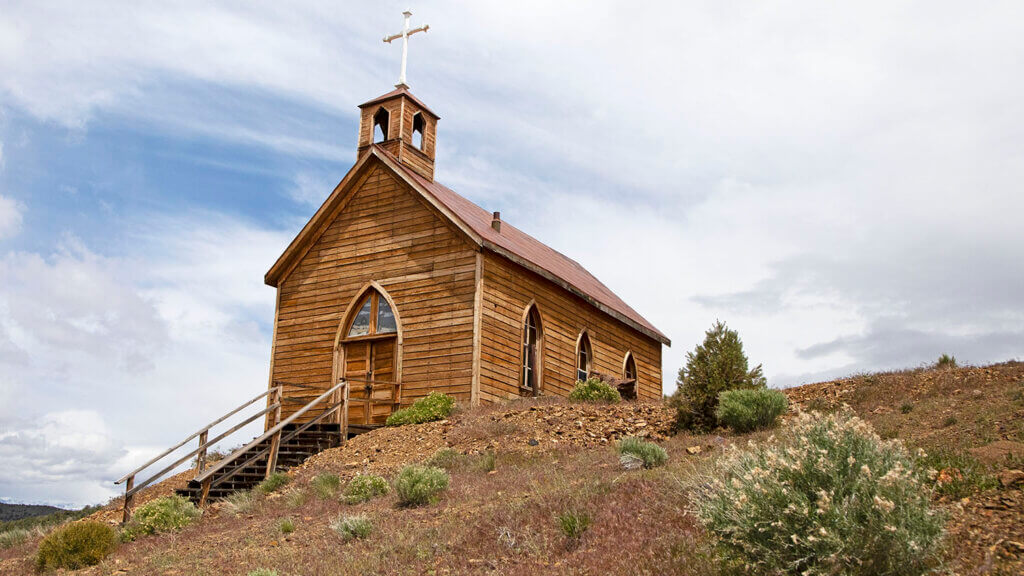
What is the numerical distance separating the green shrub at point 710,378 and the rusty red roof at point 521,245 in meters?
6.07

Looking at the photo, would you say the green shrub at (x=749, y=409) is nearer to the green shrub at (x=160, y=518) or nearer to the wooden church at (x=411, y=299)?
the wooden church at (x=411, y=299)

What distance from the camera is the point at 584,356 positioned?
24.9 m

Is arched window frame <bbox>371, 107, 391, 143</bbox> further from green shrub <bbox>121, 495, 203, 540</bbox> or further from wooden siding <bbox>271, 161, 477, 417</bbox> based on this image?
green shrub <bbox>121, 495, 203, 540</bbox>

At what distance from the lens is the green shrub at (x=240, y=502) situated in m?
14.7

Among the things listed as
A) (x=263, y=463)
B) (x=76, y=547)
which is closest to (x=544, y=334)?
(x=263, y=463)

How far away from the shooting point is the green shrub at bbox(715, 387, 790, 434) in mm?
13984

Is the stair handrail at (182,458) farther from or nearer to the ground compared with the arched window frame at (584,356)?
nearer to the ground

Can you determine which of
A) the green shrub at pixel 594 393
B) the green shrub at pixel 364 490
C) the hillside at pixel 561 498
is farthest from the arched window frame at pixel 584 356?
the green shrub at pixel 364 490

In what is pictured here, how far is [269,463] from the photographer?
57.0 feet

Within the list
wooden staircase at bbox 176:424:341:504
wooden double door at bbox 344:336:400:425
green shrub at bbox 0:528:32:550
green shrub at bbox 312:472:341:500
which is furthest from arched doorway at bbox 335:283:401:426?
green shrub at bbox 0:528:32:550

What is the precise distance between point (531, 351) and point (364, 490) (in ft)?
30.6

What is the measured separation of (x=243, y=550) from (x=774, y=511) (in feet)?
24.7

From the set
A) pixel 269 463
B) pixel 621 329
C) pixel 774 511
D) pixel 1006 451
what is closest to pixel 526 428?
pixel 269 463

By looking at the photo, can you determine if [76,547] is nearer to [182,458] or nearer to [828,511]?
[182,458]
